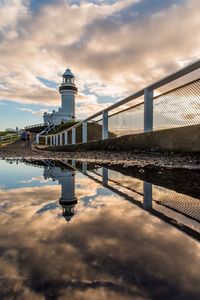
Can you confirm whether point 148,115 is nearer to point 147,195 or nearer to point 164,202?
point 147,195

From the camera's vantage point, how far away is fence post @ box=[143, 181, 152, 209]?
1.59m

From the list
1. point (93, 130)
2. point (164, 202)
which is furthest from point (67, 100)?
point (164, 202)

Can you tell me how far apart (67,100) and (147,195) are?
5297 cm

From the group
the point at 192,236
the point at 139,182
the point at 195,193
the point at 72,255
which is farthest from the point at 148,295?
the point at 139,182

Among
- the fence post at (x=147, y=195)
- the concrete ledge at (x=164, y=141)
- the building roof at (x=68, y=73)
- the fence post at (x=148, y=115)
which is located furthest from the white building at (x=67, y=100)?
the fence post at (x=147, y=195)

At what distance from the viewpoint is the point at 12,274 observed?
28.9 inches

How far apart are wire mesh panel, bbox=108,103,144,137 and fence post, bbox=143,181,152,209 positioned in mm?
3250

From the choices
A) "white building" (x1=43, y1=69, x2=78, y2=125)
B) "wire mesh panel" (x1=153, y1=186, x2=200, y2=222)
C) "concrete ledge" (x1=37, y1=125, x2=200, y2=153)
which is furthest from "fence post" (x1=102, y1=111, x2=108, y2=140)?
"white building" (x1=43, y1=69, x2=78, y2=125)

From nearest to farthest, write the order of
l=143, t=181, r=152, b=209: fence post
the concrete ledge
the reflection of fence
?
the reflection of fence
l=143, t=181, r=152, b=209: fence post
the concrete ledge

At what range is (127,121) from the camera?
6.37 meters

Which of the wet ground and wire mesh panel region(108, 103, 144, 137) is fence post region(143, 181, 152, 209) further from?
wire mesh panel region(108, 103, 144, 137)

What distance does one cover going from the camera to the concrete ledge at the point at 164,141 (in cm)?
391

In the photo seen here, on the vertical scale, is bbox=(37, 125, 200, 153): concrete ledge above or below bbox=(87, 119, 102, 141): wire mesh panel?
below

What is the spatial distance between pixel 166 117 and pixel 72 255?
4.18 m
